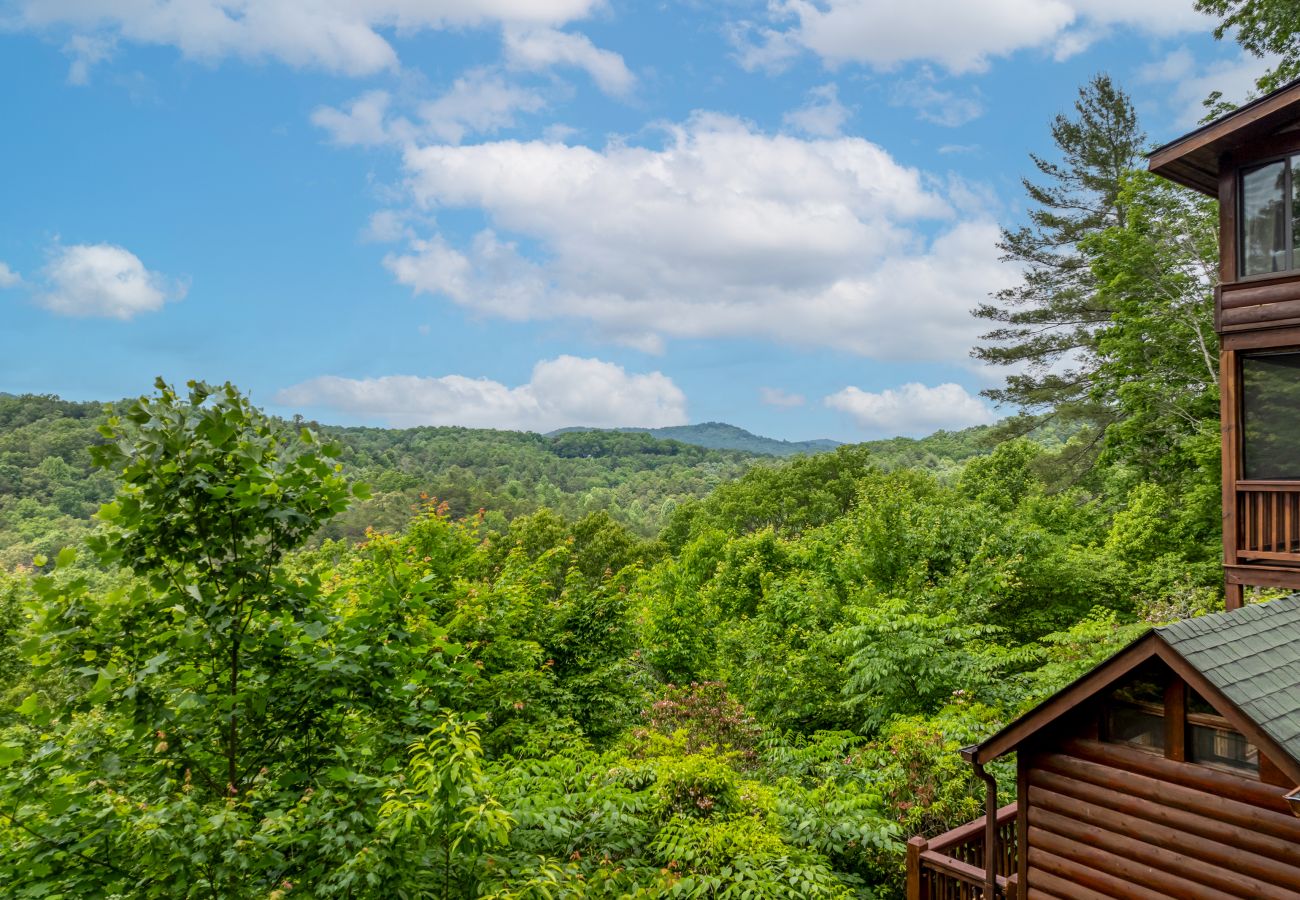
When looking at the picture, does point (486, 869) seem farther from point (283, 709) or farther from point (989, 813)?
point (989, 813)

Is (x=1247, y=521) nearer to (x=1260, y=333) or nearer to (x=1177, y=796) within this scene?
(x=1260, y=333)

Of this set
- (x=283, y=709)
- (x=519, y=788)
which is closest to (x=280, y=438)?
(x=283, y=709)

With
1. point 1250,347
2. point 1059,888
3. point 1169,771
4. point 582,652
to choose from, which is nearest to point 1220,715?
point 1169,771

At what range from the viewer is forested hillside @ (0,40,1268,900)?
4.20 meters

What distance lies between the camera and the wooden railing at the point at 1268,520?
8633 mm

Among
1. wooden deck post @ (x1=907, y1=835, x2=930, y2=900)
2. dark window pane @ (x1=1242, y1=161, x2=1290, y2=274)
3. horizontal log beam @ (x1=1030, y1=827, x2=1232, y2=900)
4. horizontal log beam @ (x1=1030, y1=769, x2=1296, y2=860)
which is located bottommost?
wooden deck post @ (x1=907, y1=835, x2=930, y2=900)

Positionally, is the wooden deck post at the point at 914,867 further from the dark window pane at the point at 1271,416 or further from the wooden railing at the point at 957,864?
the dark window pane at the point at 1271,416

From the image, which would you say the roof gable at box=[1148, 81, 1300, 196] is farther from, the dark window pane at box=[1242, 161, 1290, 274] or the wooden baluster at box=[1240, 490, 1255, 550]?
the wooden baluster at box=[1240, 490, 1255, 550]

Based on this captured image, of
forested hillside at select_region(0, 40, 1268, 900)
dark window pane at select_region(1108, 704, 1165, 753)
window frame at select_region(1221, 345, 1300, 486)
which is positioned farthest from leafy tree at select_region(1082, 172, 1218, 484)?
dark window pane at select_region(1108, 704, 1165, 753)

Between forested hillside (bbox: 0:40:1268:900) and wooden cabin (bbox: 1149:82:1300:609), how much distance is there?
4296 mm

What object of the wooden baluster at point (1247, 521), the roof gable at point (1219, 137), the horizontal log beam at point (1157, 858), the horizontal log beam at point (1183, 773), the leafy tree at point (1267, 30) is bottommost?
the horizontal log beam at point (1157, 858)

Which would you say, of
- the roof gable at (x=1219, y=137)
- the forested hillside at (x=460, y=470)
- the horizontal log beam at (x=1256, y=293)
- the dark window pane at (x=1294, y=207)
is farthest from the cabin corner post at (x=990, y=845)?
the roof gable at (x=1219, y=137)

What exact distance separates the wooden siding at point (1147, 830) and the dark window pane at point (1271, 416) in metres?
4.65

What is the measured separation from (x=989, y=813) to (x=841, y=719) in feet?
27.7
